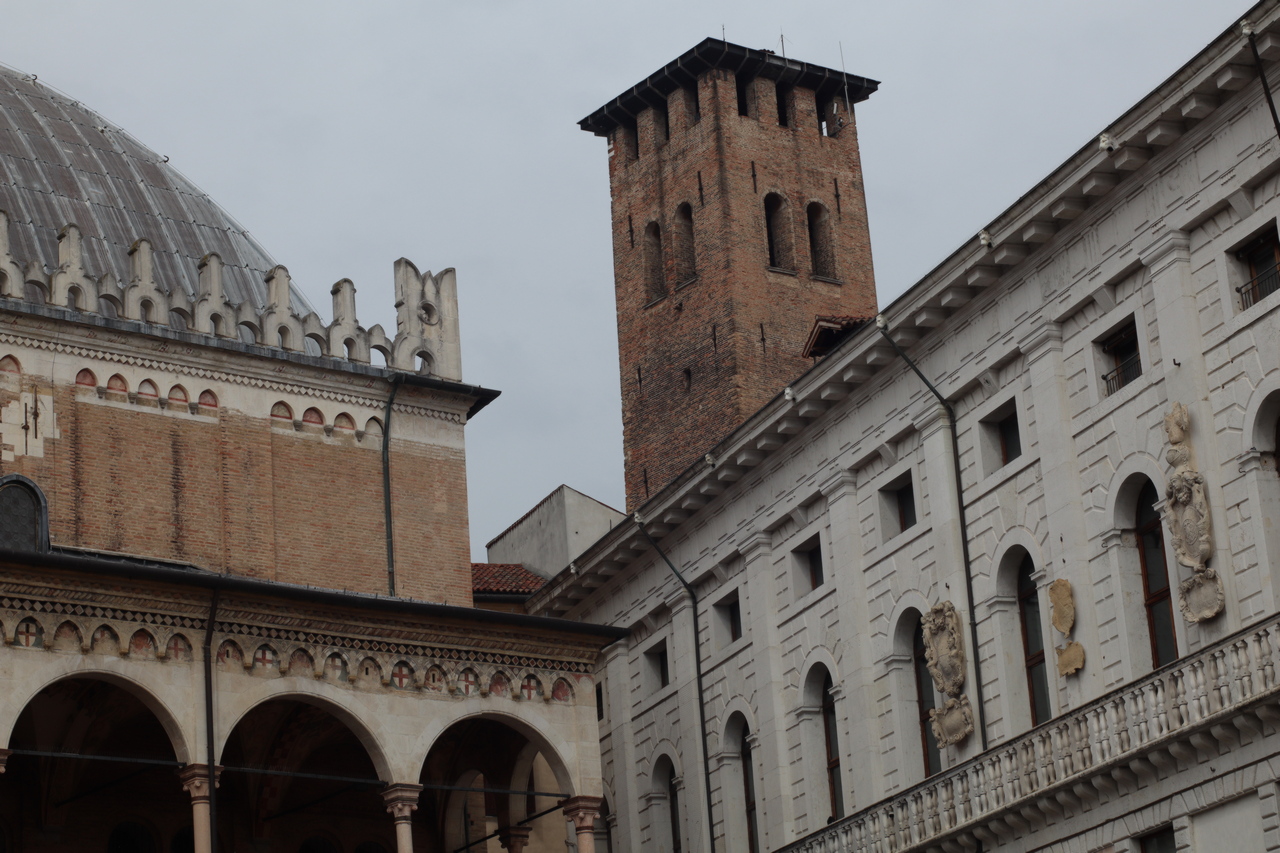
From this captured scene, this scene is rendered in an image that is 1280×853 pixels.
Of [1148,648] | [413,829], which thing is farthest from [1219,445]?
[413,829]

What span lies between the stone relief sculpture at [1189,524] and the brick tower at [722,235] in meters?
20.3

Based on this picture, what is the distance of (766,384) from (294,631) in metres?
20.3

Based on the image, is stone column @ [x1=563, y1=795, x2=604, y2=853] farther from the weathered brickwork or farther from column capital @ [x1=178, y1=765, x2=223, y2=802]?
column capital @ [x1=178, y1=765, x2=223, y2=802]

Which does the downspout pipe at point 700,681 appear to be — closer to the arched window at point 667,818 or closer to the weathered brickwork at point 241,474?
the arched window at point 667,818

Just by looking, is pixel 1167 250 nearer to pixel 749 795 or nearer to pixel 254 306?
pixel 749 795

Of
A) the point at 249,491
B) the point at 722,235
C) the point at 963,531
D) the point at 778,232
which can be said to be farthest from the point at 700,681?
the point at 778,232

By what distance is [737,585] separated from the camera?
28.6 metres

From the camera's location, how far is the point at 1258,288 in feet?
65.9

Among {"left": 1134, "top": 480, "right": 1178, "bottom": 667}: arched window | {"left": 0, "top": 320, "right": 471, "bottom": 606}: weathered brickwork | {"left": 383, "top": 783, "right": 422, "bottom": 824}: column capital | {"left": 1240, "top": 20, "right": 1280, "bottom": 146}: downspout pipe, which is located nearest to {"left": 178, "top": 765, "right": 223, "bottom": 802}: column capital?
{"left": 383, "top": 783, "right": 422, "bottom": 824}: column capital

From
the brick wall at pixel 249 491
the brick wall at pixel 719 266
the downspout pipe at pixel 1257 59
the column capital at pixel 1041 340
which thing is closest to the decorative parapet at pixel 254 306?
the brick wall at pixel 249 491

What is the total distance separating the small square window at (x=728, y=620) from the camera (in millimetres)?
29000

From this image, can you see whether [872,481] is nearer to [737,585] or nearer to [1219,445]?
[737,585]

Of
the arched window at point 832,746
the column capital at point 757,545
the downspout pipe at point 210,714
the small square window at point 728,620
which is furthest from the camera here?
the small square window at point 728,620

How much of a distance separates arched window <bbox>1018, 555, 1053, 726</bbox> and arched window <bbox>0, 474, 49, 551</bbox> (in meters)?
11.2
